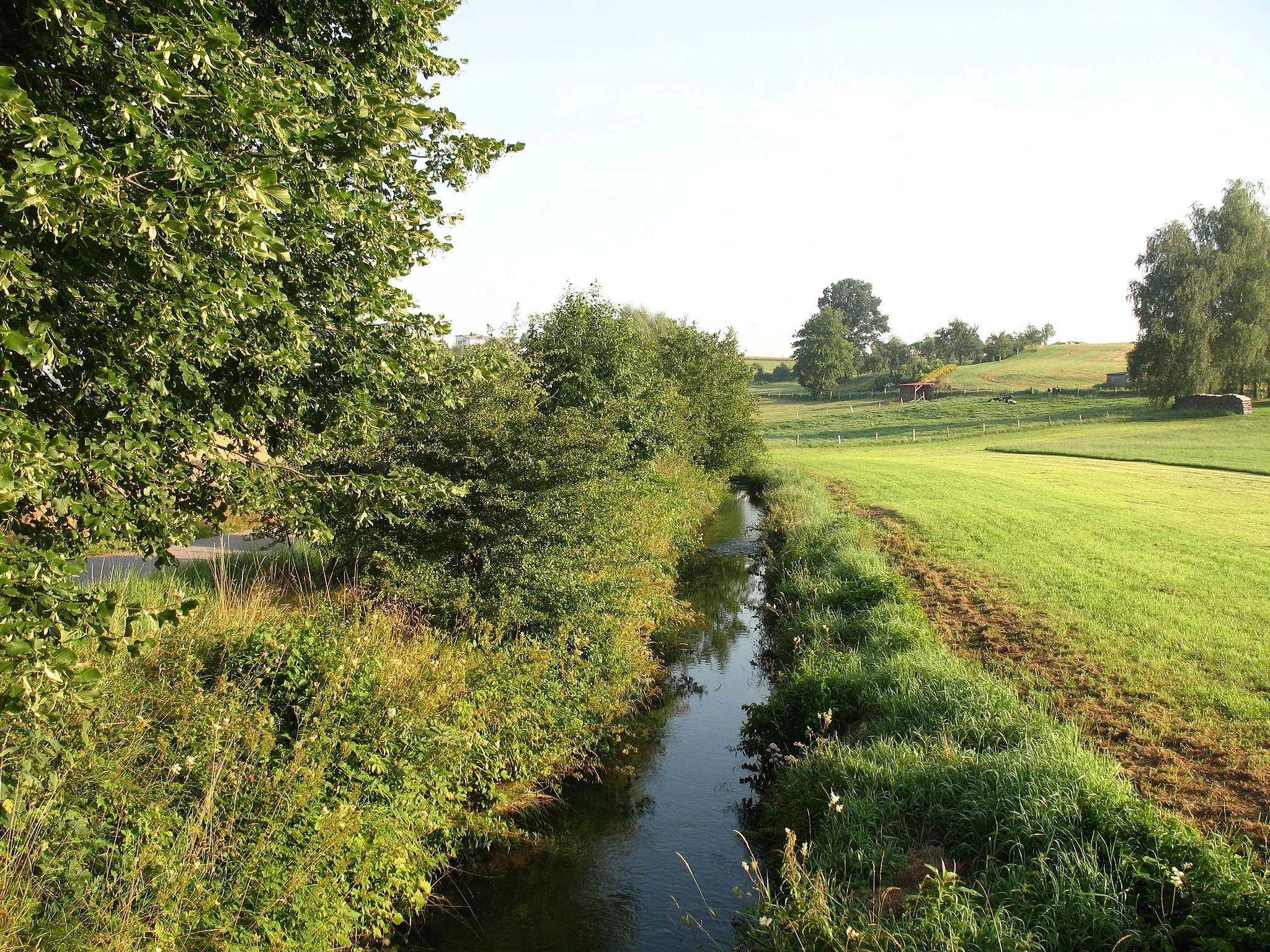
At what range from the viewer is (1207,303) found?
68062 millimetres

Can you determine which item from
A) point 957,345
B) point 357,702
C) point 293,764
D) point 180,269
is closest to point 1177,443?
point 357,702

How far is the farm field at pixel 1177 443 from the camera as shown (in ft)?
132

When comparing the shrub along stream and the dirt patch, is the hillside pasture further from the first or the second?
the shrub along stream

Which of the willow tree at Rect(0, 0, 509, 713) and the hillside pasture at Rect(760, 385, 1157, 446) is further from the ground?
the willow tree at Rect(0, 0, 509, 713)

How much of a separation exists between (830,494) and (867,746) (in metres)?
23.8

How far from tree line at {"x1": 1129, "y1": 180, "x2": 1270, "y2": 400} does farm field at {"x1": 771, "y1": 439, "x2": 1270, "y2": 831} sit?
40256 mm

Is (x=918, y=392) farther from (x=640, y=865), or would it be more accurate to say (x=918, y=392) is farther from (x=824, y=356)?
(x=640, y=865)

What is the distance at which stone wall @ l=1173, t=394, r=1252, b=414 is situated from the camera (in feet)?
203

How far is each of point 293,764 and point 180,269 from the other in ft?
12.8

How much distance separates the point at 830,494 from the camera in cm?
3262

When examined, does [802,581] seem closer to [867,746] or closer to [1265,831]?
[867,746]

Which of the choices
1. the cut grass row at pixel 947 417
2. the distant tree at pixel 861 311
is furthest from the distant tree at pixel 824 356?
the distant tree at pixel 861 311

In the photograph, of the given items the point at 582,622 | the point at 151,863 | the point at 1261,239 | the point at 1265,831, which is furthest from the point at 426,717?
the point at 1261,239

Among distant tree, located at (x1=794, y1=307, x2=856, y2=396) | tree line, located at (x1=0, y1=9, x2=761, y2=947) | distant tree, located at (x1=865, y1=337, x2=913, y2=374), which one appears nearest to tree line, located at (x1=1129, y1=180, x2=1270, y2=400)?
distant tree, located at (x1=794, y1=307, x2=856, y2=396)
